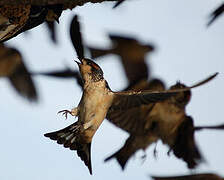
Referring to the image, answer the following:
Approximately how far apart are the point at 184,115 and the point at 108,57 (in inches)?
10.6

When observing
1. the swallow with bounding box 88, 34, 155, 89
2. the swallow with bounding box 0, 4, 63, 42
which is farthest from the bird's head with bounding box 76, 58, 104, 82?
the swallow with bounding box 88, 34, 155, 89

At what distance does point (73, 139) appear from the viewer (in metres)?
1.08

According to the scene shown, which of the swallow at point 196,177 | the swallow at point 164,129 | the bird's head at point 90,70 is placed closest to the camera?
the bird's head at point 90,70

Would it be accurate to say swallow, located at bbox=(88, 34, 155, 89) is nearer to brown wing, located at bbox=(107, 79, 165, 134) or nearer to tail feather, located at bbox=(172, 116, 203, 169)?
brown wing, located at bbox=(107, 79, 165, 134)

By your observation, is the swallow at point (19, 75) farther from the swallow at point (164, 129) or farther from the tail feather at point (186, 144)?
the tail feather at point (186, 144)

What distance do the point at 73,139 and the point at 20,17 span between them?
233 millimetres

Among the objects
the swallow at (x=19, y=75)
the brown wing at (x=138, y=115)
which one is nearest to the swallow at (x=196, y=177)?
the brown wing at (x=138, y=115)

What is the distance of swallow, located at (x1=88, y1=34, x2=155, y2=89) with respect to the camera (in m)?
1.33

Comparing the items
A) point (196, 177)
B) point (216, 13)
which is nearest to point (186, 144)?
point (196, 177)

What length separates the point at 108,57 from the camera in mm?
1343

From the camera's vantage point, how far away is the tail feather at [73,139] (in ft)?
3.48

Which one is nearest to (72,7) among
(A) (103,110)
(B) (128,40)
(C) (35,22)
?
(C) (35,22)

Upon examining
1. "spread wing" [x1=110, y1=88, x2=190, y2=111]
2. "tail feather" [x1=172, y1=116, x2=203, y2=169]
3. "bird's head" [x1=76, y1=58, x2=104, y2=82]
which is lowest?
"tail feather" [x1=172, y1=116, x2=203, y2=169]

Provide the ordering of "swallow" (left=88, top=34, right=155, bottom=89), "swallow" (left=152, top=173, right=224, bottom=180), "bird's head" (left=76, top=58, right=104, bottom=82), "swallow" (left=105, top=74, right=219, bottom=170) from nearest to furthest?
"bird's head" (left=76, top=58, right=104, bottom=82) → "swallow" (left=152, top=173, right=224, bottom=180) → "swallow" (left=88, top=34, right=155, bottom=89) → "swallow" (left=105, top=74, right=219, bottom=170)
